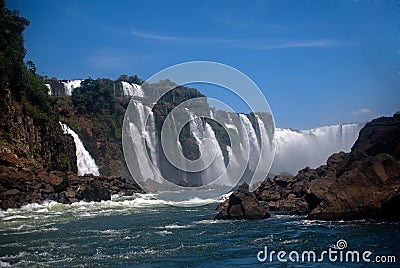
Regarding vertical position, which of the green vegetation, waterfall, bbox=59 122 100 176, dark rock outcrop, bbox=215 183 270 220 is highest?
Answer: the green vegetation

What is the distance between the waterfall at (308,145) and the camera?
206 feet

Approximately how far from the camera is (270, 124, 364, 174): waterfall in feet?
206

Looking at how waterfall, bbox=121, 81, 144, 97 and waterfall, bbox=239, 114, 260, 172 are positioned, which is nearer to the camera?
waterfall, bbox=239, 114, 260, 172

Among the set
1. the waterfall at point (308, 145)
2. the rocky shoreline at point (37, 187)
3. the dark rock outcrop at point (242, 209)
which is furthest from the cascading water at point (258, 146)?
the dark rock outcrop at point (242, 209)

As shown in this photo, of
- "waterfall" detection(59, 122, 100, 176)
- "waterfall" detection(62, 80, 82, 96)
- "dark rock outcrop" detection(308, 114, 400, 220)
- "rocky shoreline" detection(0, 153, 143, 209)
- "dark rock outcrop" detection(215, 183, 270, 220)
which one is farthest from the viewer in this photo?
"waterfall" detection(62, 80, 82, 96)

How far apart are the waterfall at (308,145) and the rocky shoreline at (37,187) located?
3559 cm

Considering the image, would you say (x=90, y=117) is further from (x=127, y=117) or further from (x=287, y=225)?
(x=287, y=225)

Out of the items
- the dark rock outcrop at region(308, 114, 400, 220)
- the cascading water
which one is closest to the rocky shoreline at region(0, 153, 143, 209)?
the dark rock outcrop at region(308, 114, 400, 220)

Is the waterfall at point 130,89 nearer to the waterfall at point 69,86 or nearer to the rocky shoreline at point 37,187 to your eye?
the waterfall at point 69,86

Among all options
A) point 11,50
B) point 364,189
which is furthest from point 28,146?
point 364,189

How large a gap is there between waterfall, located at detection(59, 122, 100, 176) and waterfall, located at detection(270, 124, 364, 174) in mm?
25950

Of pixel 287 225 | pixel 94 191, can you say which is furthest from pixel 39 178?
pixel 287 225

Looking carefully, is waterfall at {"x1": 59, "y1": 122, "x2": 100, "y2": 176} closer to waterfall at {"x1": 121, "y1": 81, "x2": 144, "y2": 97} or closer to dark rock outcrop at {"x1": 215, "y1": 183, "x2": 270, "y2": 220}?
waterfall at {"x1": 121, "y1": 81, "x2": 144, "y2": 97}

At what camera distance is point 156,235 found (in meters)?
17.2
